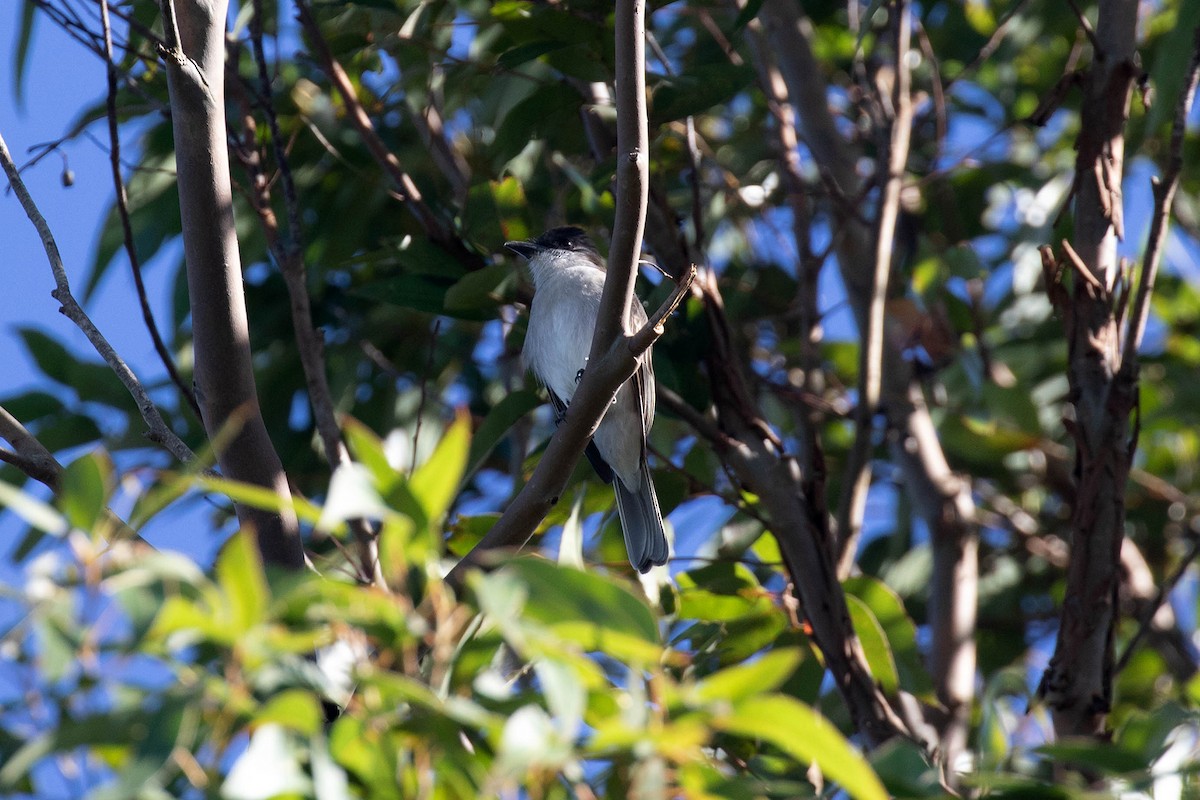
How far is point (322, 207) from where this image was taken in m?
4.40

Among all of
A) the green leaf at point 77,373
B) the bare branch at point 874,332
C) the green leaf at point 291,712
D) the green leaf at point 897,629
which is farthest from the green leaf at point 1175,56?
the green leaf at point 77,373

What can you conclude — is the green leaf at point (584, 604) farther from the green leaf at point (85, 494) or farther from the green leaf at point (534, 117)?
the green leaf at point (534, 117)

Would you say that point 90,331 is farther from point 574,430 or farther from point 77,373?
point 77,373

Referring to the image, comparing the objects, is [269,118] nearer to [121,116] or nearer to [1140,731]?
[121,116]

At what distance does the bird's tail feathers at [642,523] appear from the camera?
3506mm

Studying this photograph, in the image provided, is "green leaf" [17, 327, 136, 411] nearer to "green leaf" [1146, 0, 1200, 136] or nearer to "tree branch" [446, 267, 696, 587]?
"tree branch" [446, 267, 696, 587]

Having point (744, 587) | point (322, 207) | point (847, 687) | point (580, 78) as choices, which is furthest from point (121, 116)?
point (847, 687)

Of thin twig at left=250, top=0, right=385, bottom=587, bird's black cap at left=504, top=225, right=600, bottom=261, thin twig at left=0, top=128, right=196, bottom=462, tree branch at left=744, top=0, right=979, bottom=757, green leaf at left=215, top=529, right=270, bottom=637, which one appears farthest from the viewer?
bird's black cap at left=504, top=225, right=600, bottom=261

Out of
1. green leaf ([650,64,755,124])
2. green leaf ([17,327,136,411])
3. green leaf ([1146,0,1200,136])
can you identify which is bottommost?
green leaf ([17,327,136,411])

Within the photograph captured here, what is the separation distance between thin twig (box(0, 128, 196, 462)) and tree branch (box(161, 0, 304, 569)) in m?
0.09

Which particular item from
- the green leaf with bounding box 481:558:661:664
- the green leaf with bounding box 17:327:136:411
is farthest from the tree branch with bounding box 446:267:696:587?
the green leaf with bounding box 17:327:136:411

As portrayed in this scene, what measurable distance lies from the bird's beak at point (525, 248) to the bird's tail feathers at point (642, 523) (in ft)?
2.61

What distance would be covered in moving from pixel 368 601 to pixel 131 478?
14.0 inches

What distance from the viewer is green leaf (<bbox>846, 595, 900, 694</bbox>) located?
125 inches
